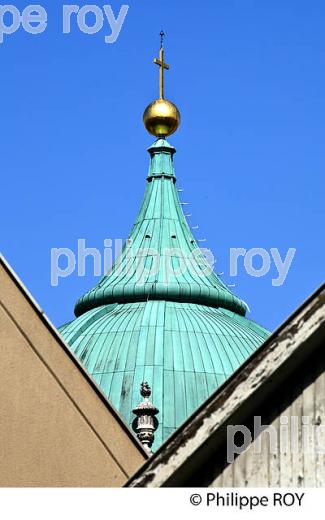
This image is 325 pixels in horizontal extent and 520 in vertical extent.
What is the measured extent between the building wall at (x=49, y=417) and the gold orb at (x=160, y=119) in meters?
36.2

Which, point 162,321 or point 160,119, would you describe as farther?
point 160,119

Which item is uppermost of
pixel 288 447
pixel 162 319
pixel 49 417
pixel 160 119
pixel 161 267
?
pixel 160 119

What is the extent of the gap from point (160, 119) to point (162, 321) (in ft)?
24.5

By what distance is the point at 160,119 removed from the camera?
47.1 metres

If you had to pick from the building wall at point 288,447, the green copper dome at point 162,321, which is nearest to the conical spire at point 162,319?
the green copper dome at point 162,321

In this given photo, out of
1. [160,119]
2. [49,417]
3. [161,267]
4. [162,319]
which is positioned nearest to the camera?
[49,417]

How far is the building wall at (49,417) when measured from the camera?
36.4 ft

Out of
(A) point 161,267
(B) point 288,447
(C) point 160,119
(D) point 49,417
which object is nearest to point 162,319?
(A) point 161,267

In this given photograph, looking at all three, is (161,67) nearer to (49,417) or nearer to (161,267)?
(161,267)

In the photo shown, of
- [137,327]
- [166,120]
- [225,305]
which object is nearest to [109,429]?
[137,327]

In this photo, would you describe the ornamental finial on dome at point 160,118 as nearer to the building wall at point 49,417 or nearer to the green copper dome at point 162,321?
the green copper dome at point 162,321

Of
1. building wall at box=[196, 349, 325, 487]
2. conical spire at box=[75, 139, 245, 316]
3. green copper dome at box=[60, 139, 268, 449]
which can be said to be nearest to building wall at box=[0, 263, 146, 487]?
building wall at box=[196, 349, 325, 487]
